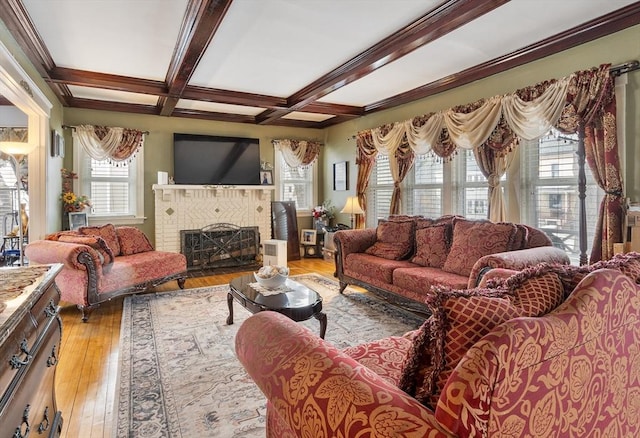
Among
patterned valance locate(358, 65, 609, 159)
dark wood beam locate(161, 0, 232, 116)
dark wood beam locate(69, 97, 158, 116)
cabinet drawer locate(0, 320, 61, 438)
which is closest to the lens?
cabinet drawer locate(0, 320, 61, 438)

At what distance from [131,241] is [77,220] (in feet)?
3.84

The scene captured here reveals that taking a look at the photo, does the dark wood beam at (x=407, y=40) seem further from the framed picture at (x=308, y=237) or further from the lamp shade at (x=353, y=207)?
the framed picture at (x=308, y=237)

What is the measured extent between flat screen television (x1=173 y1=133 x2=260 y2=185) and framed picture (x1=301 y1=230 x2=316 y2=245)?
Result: 4.19ft

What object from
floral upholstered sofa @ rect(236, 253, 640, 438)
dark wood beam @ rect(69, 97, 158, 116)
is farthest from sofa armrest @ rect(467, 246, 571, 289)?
dark wood beam @ rect(69, 97, 158, 116)

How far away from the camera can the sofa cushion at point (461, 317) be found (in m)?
0.94

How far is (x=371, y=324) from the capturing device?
3465 mm

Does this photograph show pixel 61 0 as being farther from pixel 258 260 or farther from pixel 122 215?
pixel 258 260

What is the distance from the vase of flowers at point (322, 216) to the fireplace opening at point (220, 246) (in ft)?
3.63

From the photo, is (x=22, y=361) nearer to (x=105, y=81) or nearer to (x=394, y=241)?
(x=394, y=241)

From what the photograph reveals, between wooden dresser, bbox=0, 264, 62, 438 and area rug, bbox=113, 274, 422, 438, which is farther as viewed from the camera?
area rug, bbox=113, 274, 422, 438

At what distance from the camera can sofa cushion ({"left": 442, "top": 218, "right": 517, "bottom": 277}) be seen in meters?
3.34

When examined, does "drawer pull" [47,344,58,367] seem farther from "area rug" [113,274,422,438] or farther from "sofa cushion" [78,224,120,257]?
"sofa cushion" [78,224,120,257]

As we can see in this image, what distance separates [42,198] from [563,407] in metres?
4.97

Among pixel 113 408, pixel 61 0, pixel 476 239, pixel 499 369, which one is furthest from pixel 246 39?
pixel 499 369
